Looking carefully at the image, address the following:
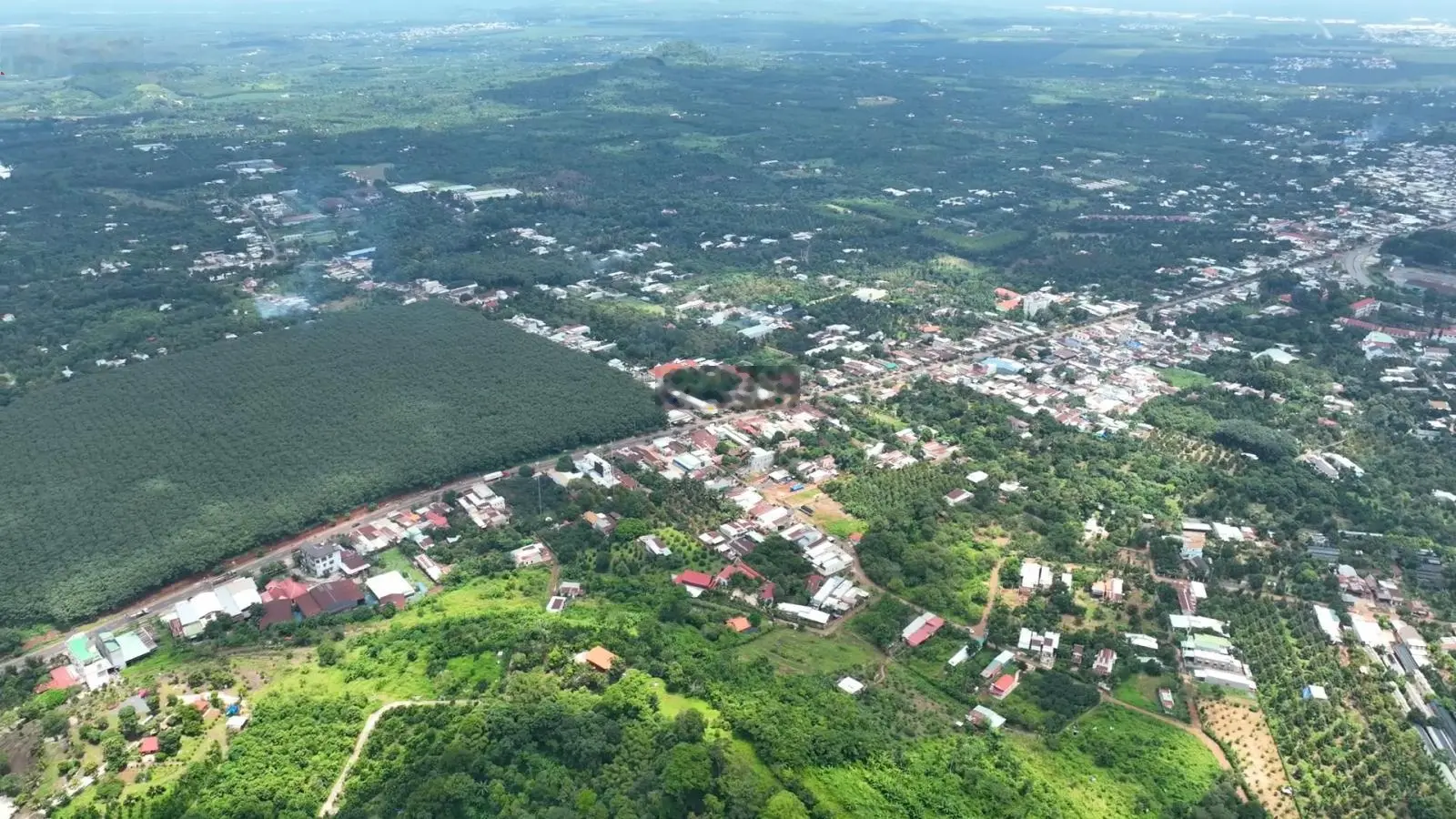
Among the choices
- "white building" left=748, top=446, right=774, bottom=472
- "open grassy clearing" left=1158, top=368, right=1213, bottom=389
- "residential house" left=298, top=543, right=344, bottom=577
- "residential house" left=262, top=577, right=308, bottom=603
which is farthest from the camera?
"open grassy clearing" left=1158, top=368, right=1213, bottom=389

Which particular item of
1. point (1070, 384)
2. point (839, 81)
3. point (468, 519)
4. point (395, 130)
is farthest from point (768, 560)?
point (839, 81)

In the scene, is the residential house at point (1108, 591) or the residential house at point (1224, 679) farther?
the residential house at point (1108, 591)

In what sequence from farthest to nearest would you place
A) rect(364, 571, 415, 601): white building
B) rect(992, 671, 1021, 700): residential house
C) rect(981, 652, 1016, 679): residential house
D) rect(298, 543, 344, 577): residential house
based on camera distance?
rect(298, 543, 344, 577): residential house, rect(364, 571, 415, 601): white building, rect(981, 652, 1016, 679): residential house, rect(992, 671, 1021, 700): residential house

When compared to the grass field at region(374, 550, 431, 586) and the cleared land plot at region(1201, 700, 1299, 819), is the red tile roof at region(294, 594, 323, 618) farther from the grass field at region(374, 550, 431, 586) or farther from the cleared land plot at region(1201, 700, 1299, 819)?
the cleared land plot at region(1201, 700, 1299, 819)

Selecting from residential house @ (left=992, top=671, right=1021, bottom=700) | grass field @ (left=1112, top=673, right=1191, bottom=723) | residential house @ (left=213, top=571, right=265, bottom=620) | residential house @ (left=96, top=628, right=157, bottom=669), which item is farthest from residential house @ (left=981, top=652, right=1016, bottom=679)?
residential house @ (left=96, top=628, right=157, bottom=669)

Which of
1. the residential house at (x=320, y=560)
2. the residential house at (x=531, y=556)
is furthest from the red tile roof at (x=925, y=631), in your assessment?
the residential house at (x=320, y=560)

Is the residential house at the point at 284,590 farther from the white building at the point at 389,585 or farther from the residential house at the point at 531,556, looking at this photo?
the residential house at the point at 531,556

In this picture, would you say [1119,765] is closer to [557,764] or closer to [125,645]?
[557,764]
